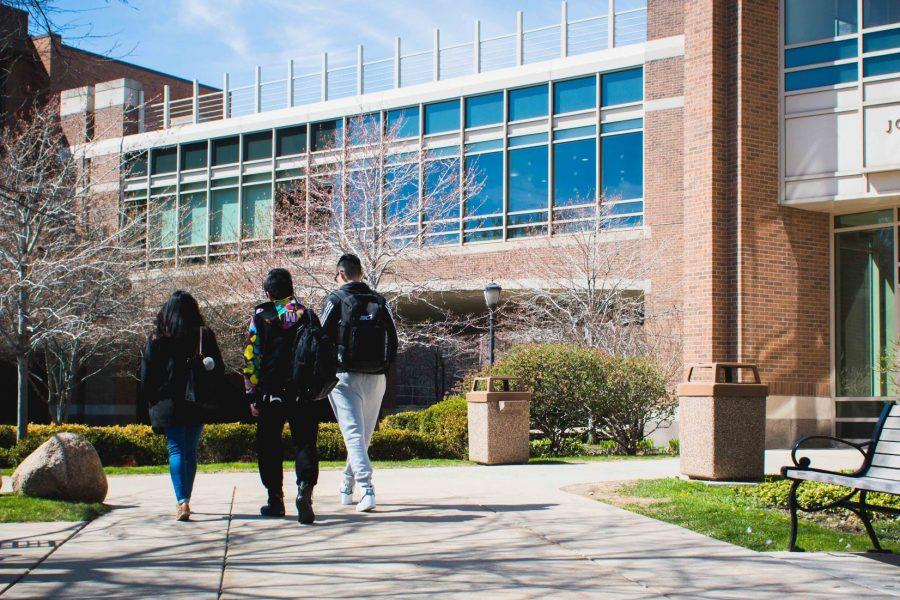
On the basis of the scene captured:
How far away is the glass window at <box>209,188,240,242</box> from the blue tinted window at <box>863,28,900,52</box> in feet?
67.5

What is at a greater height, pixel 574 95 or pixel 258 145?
pixel 574 95

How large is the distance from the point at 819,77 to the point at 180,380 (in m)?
13.6

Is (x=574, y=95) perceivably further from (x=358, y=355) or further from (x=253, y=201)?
(x=358, y=355)

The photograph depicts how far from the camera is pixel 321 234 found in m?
23.2

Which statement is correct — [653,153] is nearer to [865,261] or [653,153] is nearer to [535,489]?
[865,261]

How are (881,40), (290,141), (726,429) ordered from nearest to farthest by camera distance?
(726,429)
(881,40)
(290,141)

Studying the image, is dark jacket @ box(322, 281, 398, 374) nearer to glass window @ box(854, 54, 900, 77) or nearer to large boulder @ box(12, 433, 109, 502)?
large boulder @ box(12, 433, 109, 502)

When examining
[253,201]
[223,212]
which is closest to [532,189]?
[253,201]

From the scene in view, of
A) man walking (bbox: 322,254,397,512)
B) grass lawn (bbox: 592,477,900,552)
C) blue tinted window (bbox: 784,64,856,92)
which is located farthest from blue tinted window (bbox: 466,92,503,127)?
man walking (bbox: 322,254,397,512)

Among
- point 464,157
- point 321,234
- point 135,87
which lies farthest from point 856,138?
point 135,87

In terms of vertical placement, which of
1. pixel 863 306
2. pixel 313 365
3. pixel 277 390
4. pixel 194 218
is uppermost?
pixel 194 218

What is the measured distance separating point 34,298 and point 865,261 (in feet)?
53.0

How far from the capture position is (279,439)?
770cm

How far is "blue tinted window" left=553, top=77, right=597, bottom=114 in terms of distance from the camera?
89.4 ft
